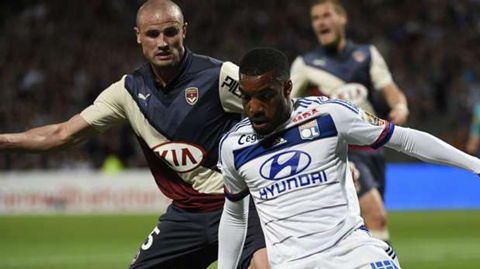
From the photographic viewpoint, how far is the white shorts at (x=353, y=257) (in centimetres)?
397

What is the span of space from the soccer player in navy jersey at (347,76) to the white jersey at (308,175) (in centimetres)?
353

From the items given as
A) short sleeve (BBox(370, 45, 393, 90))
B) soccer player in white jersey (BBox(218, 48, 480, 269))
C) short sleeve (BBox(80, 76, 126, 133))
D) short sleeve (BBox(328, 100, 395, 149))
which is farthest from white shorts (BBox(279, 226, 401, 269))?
short sleeve (BBox(370, 45, 393, 90))

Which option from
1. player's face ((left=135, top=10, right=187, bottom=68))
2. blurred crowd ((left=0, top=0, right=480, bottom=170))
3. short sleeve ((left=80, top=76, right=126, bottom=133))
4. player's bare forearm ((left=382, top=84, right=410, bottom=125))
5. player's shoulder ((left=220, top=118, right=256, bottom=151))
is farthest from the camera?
blurred crowd ((left=0, top=0, right=480, bottom=170))

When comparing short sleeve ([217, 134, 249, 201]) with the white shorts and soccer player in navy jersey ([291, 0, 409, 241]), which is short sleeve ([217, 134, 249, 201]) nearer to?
the white shorts

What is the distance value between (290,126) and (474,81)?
17172 millimetres

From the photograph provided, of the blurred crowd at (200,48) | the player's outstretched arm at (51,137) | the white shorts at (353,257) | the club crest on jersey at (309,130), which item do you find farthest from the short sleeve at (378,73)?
the blurred crowd at (200,48)

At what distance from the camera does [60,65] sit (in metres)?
22.8

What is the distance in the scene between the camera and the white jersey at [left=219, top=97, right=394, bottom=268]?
13.5 ft

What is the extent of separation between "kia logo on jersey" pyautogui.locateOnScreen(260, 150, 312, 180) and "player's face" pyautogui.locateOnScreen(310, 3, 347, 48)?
3.69 m

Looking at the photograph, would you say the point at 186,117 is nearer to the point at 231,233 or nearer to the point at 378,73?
the point at 231,233

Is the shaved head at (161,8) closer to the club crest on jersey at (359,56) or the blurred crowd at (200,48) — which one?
the club crest on jersey at (359,56)

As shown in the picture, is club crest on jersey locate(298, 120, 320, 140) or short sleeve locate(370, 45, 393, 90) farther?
short sleeve locate(370, 45, 393, 90)

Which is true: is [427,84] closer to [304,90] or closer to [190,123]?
[304,90]

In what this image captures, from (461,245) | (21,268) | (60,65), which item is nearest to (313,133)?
(21,268)
